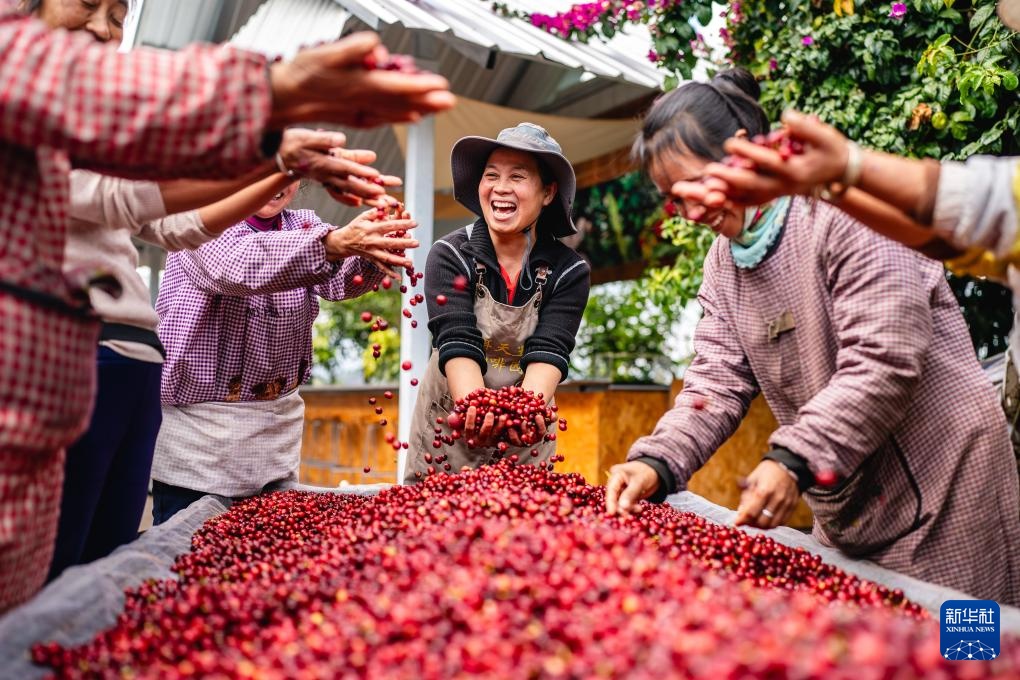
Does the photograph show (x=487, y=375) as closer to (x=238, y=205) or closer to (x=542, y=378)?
(x=542, y=378)

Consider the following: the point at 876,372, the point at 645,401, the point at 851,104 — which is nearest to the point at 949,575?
the point at 876,372

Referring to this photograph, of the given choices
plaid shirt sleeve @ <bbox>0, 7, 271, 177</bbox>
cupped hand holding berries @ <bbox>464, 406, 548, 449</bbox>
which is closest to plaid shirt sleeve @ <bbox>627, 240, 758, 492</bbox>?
cupped hand holding berries @ <bbox>464, 406, 548, 449</bbox>

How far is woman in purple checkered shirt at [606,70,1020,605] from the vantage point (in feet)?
6.37

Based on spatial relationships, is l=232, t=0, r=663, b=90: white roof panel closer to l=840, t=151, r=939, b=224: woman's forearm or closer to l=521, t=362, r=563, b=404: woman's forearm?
l=521, t=362, r=563, b=404: woman's forearm

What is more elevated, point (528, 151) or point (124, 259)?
point (528, 151)

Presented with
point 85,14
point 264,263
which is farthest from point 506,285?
point 85,14

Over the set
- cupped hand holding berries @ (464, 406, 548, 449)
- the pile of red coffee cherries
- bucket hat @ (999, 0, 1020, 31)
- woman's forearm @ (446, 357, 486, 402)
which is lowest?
the pile of red coffee cherries

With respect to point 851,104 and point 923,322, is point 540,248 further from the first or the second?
point 851,104

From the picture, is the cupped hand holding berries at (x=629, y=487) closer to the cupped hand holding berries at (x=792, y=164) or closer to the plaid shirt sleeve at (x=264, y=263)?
the cupped hand holding berries at (x=792, y=164)

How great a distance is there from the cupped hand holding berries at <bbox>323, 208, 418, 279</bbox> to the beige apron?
63cm

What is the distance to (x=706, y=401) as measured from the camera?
248cm

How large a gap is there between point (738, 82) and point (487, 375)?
146cm

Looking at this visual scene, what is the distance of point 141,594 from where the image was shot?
5.87ft

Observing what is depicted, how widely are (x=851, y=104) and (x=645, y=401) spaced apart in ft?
9.60
